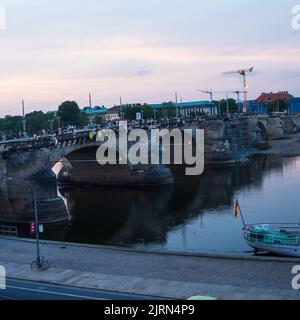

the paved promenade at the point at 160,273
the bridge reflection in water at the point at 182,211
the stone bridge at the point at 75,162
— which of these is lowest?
the bridge reflection in water at the point at 182,211

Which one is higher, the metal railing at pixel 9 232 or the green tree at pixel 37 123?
the green tree at pixel 37 123

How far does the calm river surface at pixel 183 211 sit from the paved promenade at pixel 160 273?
5.81 metres

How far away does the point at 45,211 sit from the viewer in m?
37.8

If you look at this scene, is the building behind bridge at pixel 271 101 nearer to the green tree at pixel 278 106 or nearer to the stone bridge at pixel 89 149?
the green tree at pixel 278 106

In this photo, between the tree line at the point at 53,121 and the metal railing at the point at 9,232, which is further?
the tree line at the point at 53,121

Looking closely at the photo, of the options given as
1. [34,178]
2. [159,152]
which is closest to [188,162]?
[159,152]

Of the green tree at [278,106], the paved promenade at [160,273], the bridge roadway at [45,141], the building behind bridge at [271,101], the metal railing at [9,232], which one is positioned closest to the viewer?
the paved promenade at [160,273]

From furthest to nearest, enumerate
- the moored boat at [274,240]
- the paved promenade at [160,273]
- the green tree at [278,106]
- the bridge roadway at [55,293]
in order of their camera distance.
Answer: the green tree at [278,106], the moored boat at [274,240], the paved promenade at [160,273], the bridge roadway at [55,293]

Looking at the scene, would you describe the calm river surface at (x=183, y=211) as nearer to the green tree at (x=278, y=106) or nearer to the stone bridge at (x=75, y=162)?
the stone bridge at (x=75, y=162)

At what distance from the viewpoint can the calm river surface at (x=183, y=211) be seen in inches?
1283

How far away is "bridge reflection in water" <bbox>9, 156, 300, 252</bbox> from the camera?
32.8 m

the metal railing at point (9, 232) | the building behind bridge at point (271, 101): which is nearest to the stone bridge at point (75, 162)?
the metal railing at point (9, 232)

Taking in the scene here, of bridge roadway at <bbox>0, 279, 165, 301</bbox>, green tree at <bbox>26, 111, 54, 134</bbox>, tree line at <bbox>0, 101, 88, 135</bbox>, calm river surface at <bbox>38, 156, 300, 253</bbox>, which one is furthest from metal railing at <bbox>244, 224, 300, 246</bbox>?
green tree at <bbox>26, 111, 54, 134</bbox>

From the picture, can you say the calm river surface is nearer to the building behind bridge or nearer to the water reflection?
the water reflection
